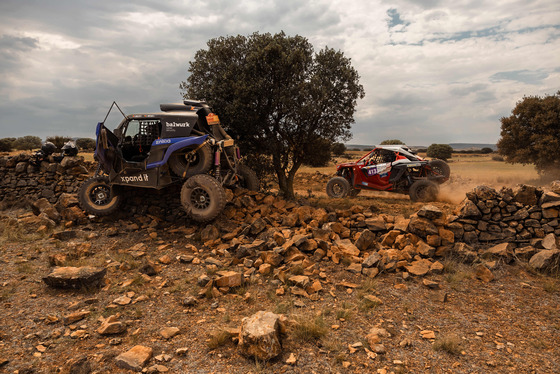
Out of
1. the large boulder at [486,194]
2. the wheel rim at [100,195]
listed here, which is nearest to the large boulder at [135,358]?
the wheel rim at [100,195]

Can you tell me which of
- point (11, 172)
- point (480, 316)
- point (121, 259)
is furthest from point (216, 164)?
point (11, 172)

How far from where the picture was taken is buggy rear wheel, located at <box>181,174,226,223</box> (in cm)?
809

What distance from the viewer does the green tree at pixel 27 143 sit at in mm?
39297

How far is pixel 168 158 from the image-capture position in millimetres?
8648

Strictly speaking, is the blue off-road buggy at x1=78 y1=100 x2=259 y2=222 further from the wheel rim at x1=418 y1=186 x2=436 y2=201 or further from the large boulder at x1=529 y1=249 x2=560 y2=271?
the wheel rim at x1=418 y1=186 x2=436 y2=201

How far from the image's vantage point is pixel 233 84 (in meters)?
11.2

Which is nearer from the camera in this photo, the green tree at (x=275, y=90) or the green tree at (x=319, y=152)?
the green tree at (x=275, y=90)

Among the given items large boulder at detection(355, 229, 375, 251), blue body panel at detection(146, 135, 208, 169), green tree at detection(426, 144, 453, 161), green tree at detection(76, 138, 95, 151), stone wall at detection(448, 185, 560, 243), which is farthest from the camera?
green tree at detection(76, 138, 95, 151)

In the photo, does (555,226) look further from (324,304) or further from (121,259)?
(121,259)

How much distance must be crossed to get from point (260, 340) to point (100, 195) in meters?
7.74

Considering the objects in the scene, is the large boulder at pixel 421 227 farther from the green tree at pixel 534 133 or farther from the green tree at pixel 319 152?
the green tree at pixel 534 133

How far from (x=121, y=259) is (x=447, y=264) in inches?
275

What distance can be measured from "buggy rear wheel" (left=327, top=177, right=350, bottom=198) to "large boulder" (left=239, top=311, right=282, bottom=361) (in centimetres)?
983

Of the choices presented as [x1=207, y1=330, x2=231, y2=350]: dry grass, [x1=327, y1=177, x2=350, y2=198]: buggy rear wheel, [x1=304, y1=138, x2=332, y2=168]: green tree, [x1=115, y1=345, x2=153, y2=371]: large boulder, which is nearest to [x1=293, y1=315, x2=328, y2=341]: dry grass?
[x1=207, y1=330, x2=231, y2=350]: dry grass
